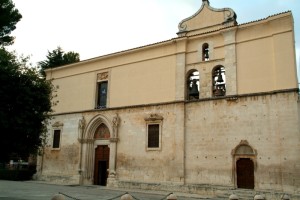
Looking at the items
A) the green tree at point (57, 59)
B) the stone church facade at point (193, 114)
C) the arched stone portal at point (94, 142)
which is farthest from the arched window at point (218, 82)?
the green tree at point (57, 59)

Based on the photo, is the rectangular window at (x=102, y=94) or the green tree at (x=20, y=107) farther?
the rectangular window at (x=102, y=94)

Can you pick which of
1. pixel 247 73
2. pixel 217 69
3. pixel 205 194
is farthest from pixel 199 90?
pixel 205 194

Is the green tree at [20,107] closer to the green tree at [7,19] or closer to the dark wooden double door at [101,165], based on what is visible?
the green tree at [7,19]

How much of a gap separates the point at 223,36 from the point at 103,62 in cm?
898

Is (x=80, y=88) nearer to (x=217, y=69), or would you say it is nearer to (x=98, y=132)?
(x=98, y=132)

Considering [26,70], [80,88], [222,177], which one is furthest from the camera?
[80,88]

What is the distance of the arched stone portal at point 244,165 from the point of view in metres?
16.0

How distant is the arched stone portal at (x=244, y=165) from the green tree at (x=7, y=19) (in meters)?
12.2

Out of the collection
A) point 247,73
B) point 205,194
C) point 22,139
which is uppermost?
point 247,73

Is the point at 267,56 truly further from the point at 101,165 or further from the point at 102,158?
the point at 101,165

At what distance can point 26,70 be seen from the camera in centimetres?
1170

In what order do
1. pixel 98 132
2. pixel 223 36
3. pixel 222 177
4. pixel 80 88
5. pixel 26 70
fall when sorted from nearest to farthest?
pixel 26 70 < pixel 222 177 < pixel 223 36 < pixel 98 132 < pixel 80 88

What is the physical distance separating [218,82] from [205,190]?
5.84 meters

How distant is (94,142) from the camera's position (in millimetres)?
22516
